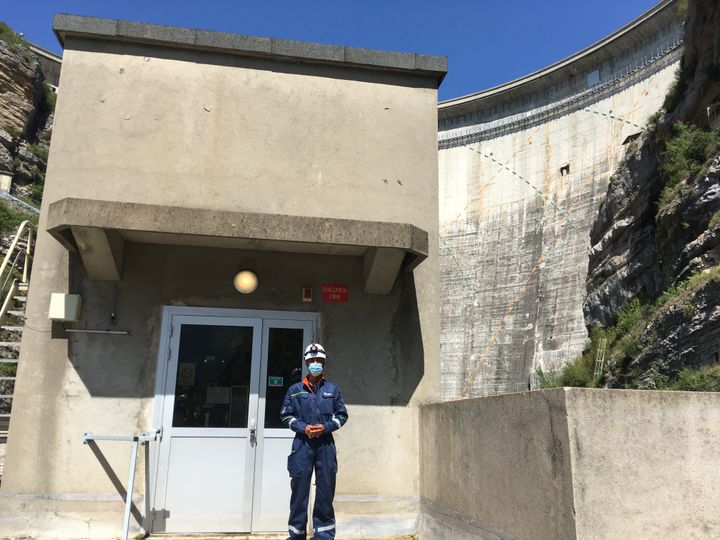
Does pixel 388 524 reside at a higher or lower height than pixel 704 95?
lower

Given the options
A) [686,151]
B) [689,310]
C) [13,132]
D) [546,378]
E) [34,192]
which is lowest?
[546,378]

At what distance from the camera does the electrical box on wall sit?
530 cm

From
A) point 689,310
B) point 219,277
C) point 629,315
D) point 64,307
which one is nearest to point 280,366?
point 219,277

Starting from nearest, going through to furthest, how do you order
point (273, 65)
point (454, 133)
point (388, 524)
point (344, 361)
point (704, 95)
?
1. point (388, 524)
2. point (344, 361)
3. point (273, 65)
4. point (704, 95)
5. point (454, 133)

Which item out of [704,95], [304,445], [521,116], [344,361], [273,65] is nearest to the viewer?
[304,445]

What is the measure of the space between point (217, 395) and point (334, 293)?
1559mm

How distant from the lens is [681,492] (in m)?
3.06

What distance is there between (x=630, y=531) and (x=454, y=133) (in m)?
29.6

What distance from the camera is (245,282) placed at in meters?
5.82

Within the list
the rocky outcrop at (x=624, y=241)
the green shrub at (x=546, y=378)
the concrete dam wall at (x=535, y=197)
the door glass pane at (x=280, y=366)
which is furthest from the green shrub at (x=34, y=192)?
the door glass pane at (x=280, y=366)

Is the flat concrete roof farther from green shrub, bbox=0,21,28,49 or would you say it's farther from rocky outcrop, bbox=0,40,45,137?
green shrub, bbox=0,21,28,49

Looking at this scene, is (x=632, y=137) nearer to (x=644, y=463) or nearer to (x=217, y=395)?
(x=217, y=395)

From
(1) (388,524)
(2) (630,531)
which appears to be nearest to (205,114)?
(1) (388,524)

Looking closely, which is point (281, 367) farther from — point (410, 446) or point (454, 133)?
point (454, 133)
